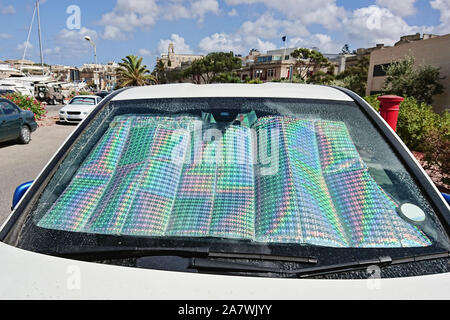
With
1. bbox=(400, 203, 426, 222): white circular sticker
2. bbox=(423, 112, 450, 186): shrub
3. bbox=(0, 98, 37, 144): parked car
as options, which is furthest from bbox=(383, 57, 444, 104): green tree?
bbox=(400, 203, 426, 222): white circular sticker

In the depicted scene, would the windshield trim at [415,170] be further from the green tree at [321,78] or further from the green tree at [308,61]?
the green tree at [308,61]

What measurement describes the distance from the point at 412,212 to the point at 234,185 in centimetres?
78

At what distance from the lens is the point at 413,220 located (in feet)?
4.49

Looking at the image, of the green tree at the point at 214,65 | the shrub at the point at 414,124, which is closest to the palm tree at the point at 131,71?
the green tree at the point at 214,65

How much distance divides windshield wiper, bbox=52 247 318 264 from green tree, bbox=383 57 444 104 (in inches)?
1078

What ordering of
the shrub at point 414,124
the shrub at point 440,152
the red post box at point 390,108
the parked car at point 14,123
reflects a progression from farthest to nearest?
the parked car at point 14,123 → the shrub at point 414,124 → the red post box at point 390,108 → the shrub at point 440,152

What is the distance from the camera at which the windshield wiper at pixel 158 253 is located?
1183mm

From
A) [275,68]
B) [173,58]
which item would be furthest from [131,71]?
[173,58]

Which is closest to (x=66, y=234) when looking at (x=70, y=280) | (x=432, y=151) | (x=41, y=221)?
(x=41, y=221)

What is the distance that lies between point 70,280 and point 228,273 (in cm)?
53

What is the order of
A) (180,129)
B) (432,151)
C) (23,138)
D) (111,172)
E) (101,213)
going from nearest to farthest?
(101,213)
(111,172)
(180,129)
(432,151)
(23,138)

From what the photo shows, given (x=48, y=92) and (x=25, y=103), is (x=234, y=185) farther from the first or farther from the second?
(x=48, y=92)

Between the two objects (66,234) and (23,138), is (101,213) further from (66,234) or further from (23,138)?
(23,138)

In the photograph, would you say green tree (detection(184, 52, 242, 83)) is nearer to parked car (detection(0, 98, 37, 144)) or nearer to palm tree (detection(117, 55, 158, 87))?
palm tree (detection(117, 55, 158, 87))
